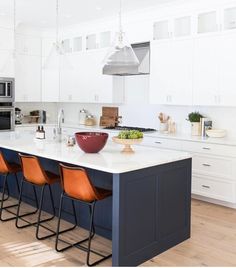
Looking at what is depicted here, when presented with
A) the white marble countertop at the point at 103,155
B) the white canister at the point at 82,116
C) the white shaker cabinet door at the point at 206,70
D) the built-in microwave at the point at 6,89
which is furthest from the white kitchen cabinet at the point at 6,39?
the white shaker cabinet door at the point at 206,70

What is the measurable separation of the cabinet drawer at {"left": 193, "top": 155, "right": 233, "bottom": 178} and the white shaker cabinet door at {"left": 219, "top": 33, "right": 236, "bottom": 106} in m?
0.80

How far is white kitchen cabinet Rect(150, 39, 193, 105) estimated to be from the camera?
5285 mm

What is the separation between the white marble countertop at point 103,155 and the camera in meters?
2.98

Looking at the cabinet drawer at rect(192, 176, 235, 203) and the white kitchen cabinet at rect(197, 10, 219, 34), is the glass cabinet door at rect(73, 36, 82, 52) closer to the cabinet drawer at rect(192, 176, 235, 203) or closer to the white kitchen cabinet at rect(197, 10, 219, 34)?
the white kitchen cabinet at rect(197, 10, 219, 34)

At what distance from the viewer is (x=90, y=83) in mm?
6930

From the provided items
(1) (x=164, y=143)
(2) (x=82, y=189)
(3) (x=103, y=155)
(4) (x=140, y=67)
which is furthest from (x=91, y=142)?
(4) (x=140, y=67)

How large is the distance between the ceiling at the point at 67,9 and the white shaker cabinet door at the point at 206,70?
3.00 ft

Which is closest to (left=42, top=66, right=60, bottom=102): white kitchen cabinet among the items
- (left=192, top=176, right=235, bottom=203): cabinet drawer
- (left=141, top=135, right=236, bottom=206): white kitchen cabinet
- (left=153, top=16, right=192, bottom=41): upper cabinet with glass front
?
(left=153, top=16, right=192, bottom=41): upper cabinet with glass front

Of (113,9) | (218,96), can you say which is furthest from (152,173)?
(113,9)

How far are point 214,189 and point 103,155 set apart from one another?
2.08 m

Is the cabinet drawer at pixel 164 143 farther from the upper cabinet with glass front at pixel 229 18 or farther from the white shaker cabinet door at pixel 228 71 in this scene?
the upper cabinet with glass front at pixel 229 18

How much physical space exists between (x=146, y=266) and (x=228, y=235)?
1195 millimetres

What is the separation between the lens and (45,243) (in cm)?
353

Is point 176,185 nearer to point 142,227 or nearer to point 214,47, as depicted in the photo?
point 142,227
